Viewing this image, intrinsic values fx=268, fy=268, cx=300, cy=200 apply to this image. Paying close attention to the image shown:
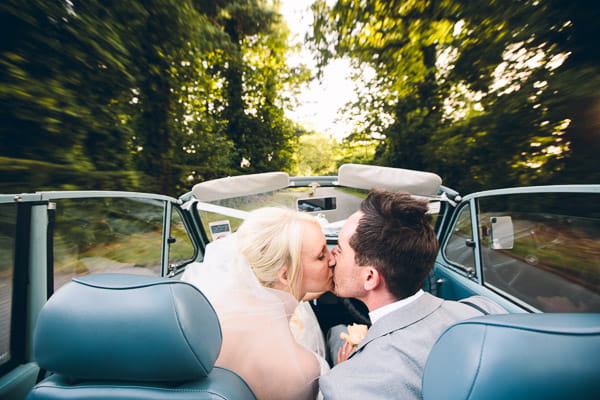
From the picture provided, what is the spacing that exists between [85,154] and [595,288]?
199 inches

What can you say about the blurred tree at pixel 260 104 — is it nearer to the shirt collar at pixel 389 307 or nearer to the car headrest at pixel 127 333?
the shirt collar at pixel 389 307

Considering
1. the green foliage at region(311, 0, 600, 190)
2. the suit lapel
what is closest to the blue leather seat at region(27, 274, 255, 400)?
the suit lapel

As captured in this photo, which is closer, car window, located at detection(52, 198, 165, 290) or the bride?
the bride

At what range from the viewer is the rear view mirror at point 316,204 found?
10.3ft

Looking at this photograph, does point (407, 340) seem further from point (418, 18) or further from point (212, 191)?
point (418, 18)

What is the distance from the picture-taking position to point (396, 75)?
6395mm

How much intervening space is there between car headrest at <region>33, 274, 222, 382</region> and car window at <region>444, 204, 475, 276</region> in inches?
105

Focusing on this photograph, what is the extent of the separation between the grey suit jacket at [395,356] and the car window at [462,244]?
159 cm

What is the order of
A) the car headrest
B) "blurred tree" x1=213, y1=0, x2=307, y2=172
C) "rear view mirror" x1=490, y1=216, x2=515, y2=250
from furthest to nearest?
"blurred tree" x1=213, y1=0, x2=307, y2=172
"rear view mirror" x1=490, y1=216, x2=515, y2=250
the car headrest

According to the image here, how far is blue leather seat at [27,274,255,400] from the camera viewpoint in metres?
0.81

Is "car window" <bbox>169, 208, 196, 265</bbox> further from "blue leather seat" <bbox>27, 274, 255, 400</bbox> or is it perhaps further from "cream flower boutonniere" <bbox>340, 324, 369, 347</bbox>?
"blue leather seat" <bbox>27, 274, 255, 400</bbox>

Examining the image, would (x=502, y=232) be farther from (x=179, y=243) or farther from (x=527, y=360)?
(x=179, y=243)

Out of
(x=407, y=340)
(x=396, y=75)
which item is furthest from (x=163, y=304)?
(x=396, y=75)

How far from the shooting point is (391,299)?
1.53 meters
